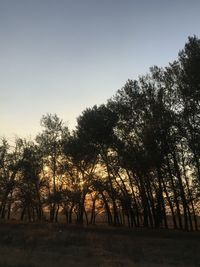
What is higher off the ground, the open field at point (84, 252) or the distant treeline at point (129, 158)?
the distant treeline at point (129, 158)

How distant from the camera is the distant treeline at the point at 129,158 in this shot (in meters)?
40.6

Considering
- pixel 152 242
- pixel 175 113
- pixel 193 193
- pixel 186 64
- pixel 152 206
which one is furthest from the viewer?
pixel 152 206

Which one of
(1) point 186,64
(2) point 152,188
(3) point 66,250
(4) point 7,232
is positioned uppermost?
(1) point 186,64

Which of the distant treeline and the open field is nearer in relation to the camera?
the open field

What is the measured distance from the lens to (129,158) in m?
45.6

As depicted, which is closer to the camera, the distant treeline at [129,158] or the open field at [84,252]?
the open field at [84,252]

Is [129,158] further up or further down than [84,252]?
further up

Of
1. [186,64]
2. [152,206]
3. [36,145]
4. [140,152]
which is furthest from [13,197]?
[186,64]

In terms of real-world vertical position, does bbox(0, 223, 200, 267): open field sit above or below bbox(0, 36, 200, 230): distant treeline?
below

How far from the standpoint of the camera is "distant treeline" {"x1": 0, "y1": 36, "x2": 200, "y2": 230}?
40.6 metres

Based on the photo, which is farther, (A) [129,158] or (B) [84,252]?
(A) [129,158]

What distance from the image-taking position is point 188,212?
47.6m

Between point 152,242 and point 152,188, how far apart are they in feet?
73.7

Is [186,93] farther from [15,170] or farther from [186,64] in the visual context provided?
[15,170]
